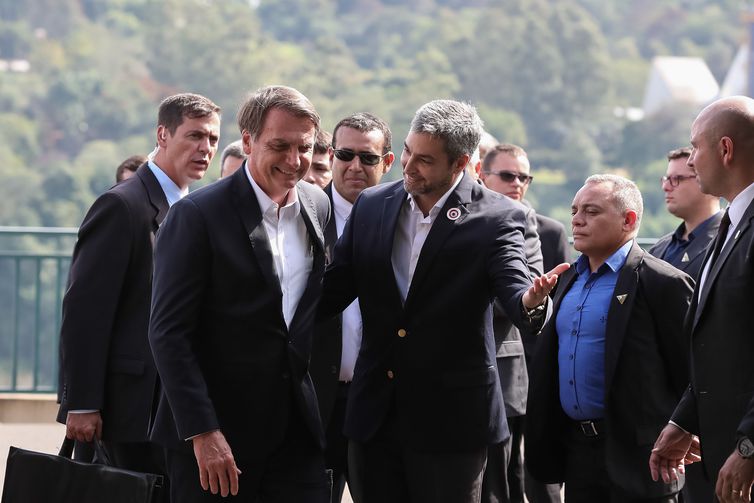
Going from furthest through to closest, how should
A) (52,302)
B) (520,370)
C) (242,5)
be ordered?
(242,5), (52,302), (520,370)

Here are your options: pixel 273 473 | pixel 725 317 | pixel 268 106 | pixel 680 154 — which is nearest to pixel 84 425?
pixel 273 473

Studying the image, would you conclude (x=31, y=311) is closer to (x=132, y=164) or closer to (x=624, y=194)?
(x=132, y=164)

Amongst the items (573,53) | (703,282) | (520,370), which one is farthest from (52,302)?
(573,53)

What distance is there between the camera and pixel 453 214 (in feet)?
13.1

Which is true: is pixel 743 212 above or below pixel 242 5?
below

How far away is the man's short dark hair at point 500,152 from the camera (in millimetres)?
6633

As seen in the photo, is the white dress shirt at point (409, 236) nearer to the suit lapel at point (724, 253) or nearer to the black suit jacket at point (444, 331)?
the black suit jacket at point (444, 331)

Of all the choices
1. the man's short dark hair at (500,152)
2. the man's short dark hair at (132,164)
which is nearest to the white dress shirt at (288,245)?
the man's short dark hair at (132,164)

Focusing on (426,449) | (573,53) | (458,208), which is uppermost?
(573,53)

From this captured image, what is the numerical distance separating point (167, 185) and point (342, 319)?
0.84 metres

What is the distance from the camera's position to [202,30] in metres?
95.0

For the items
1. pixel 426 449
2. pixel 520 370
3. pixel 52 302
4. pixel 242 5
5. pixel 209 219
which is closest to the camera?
pixel 209 219

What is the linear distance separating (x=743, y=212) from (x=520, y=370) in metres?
1.75

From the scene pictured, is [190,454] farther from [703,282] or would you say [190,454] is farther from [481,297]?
[703,282]
